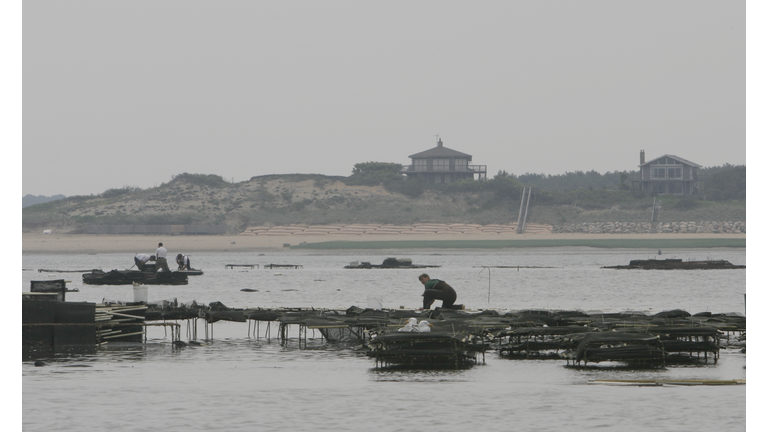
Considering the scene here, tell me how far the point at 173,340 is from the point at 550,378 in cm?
1222

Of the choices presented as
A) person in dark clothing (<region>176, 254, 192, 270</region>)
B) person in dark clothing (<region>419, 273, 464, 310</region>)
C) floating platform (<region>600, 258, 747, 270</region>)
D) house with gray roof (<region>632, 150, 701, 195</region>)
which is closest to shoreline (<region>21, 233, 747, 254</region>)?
house with gray roof (<region>632, 150, 701, 195</region>)

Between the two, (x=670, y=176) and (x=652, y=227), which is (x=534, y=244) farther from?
(x=670, y=176)

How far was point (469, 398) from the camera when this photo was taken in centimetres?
1750

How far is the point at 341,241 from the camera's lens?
118m

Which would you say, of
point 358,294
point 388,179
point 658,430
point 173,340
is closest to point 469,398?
point 658,430

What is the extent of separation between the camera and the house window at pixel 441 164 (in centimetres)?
15550

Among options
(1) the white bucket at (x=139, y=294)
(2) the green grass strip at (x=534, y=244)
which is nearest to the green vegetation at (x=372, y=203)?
(2) the green grass strip at (x=534, y=244)

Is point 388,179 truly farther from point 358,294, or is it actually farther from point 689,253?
point 358,294

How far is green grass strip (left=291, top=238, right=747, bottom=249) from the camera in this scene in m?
107

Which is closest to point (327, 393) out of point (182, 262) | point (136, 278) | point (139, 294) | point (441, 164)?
point (139, 294)

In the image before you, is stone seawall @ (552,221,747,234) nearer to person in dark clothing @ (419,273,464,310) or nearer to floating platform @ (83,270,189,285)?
floating platform @ (83,270,189,285)

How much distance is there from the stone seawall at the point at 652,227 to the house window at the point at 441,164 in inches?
1281

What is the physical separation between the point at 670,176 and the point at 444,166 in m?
37.8

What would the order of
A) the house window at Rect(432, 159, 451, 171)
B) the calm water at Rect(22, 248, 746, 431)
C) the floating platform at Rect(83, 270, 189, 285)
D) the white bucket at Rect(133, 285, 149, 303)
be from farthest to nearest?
the house window at Rect(432, 159, 451, 171) → the floating platform at Rect(83, 270, 189, 285) → the white bucket at Rect(133, 285, 149, 303) → the calm water at Rect(22, 248, 746, 431)
